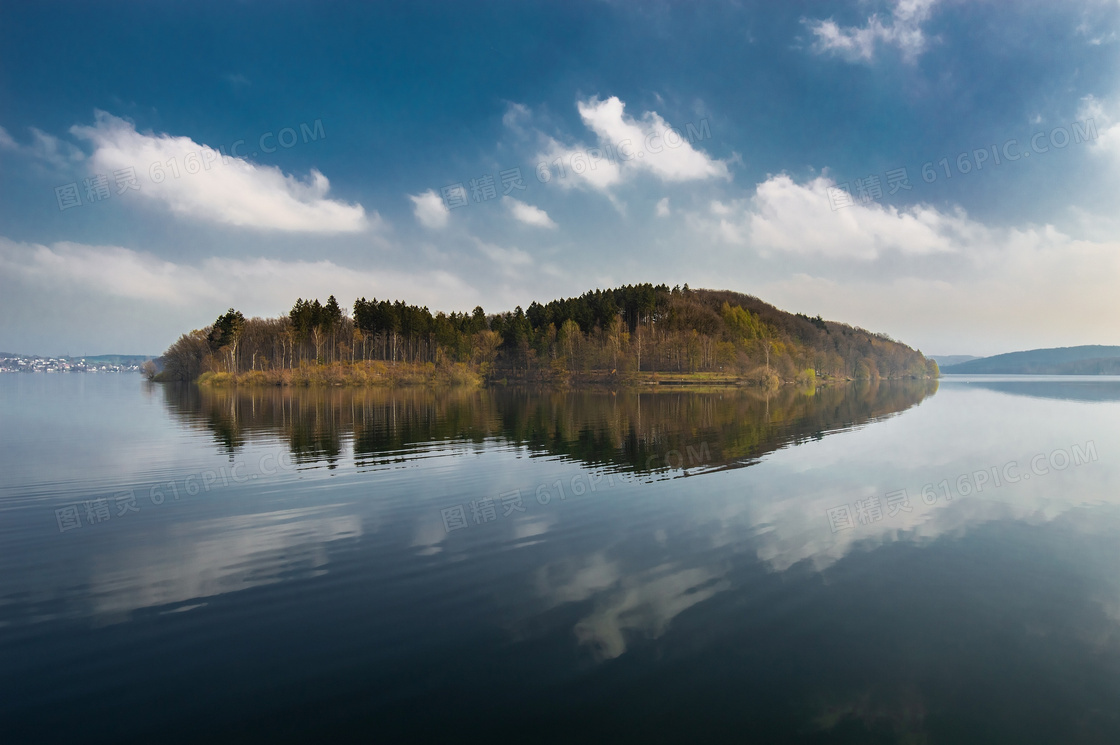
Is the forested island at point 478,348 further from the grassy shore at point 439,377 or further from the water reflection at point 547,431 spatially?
the water reflection at point 547,431

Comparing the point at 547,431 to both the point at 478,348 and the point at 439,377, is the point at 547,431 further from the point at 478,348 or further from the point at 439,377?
the point at 478,348

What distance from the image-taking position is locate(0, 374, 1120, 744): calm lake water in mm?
6258

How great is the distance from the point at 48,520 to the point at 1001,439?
1675 inches

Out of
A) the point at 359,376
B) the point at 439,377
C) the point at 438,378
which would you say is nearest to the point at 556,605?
the point at 359,376

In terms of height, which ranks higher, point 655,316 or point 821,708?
point 655,316

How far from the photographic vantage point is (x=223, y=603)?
9.16m

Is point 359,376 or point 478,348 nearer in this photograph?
point 359,376

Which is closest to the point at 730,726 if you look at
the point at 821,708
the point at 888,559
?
the point at 821,708

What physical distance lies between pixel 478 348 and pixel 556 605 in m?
129

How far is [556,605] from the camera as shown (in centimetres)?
912

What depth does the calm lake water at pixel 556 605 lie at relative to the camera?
6.26 metres

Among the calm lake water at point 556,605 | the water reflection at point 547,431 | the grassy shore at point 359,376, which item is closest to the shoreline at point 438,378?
the grassy shore at point 359,376

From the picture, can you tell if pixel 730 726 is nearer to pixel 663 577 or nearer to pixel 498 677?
pixel 498 677

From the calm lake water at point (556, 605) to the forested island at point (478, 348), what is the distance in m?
98.7
